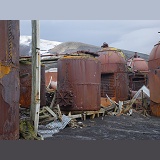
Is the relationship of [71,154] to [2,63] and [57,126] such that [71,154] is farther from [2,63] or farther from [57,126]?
[57,126]

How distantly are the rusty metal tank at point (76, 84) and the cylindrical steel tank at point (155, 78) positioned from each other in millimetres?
3359

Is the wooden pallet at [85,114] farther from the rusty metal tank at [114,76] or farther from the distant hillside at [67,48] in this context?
the distant hillside at [67,48]

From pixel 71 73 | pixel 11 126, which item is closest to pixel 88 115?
pixel 71 73

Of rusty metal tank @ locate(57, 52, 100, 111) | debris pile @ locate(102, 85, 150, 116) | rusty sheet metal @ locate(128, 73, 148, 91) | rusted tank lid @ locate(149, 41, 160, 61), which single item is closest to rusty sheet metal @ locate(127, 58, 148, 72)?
rusty sheet metal @ locate(128, 73, 148, 91)

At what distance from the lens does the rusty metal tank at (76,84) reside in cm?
1157

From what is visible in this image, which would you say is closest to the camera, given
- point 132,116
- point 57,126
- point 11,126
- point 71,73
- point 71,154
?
point 71,154

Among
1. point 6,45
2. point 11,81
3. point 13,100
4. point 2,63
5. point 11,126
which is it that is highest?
point 6,45

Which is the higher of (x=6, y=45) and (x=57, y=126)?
(x=6, y=45)

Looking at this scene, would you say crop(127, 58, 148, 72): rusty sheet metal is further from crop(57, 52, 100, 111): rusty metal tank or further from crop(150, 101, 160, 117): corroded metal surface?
crop(57, 52, 100, 111): rusty metal tank

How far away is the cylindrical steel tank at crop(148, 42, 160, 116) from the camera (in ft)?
42.5

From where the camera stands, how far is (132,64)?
24.9m

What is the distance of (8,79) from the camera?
→ 15.9 feet

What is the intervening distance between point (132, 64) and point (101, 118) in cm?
1397

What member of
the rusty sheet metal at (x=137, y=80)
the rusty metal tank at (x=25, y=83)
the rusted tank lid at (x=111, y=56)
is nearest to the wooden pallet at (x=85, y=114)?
the rusty metal tank at (x=25, y=83)
